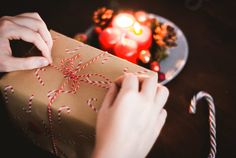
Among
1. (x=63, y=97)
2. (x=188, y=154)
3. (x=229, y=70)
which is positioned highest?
(x=63, y=97)

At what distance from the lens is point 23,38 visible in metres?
0.56

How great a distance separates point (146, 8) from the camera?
107cm

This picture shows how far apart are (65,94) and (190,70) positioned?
438 mm

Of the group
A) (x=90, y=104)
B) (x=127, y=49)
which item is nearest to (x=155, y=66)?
(x=127, y=49)

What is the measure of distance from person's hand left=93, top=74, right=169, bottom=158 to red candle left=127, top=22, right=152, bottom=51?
358 millimetres

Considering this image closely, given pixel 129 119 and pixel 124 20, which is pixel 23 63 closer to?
pixel 129 119

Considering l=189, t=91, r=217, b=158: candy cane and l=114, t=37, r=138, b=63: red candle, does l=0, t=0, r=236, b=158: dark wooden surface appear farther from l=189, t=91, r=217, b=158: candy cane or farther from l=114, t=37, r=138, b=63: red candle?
l=114, t=37, r=138, b=63: red candle

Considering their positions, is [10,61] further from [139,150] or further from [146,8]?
[146,8]

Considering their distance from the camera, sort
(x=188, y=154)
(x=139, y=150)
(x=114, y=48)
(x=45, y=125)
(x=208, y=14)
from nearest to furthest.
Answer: (x=139, y=150) < (x=45, y=125) < (x=188, y=154) < (x=114, y=48) < (x=208, y=14)

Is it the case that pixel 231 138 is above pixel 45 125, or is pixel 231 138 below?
below

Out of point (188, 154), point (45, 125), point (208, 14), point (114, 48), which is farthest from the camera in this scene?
point (208, 14)

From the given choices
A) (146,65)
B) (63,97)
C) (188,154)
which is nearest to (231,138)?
(188,154)

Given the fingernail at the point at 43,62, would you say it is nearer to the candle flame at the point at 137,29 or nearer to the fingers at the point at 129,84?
the fingers at the point at 129,84

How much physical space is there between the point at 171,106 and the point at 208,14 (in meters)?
0.39
